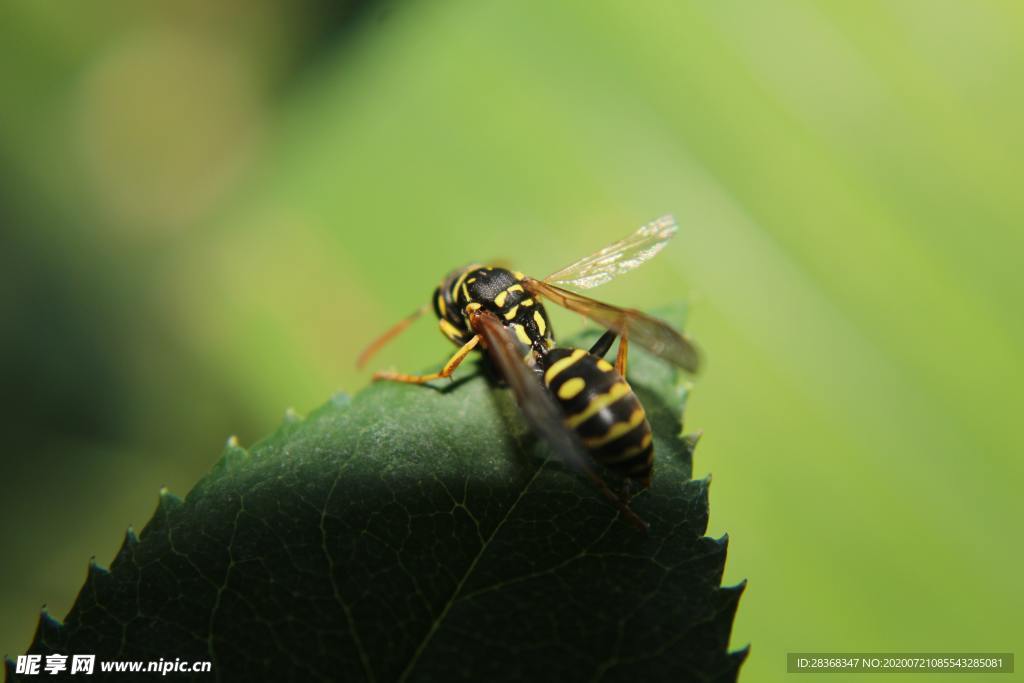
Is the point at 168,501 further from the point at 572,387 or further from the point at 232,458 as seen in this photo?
the point at 572,387

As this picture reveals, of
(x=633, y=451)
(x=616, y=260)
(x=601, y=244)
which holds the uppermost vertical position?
(x=601, y=244)

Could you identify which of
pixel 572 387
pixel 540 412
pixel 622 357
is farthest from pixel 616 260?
pixel 540 412

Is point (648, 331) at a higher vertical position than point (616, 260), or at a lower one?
lower

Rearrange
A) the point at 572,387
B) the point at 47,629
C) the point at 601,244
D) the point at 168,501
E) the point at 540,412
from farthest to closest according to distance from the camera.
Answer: the point at 601,244, the point at 572,387, the point at 540,412, the point at 168,501, the point at 47,629

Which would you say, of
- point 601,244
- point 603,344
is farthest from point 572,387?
point 601,244

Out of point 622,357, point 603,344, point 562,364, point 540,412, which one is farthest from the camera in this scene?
point 603,344

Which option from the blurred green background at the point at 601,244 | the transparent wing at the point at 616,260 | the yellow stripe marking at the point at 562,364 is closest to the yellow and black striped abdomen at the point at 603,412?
the yellow stripe marking at the point at 562,364

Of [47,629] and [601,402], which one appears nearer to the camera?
[47,629]
